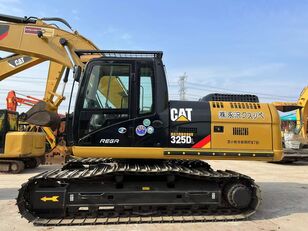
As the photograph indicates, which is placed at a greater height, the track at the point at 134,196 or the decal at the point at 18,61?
the decal at the point at 18,61

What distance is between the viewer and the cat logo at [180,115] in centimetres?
700

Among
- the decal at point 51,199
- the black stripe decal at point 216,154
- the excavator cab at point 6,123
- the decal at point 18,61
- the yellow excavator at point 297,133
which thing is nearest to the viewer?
the decal at point 51,199

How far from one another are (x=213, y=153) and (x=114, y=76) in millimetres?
2423

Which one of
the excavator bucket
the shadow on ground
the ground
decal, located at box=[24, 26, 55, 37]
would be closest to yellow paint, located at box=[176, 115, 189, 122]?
the ground

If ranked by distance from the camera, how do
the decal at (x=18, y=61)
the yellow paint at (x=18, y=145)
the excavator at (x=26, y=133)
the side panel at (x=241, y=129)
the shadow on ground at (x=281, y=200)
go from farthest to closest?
the yellow paint at (x=18, y=145) → the decal at (x=18, y=61) → the excavator at (x=26, y=133) → the shadow on ground at (x=281, y=200) → the side panel at (x=241, y=129)

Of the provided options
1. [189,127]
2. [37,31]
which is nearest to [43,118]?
[37,31]

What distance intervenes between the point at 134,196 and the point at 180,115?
69.5 inches

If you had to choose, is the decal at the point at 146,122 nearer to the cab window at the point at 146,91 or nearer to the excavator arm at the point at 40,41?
the cab window at the point at 146,91

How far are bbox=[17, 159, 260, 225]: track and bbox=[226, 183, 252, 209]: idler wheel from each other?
1.1 inches

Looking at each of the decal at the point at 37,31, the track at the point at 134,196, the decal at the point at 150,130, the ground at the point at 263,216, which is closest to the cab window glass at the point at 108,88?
the decal at the point at 150,130

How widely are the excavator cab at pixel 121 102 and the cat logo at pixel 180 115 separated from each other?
0.49ft

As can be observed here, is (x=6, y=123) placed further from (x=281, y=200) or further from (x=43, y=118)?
(x=281, y=200)

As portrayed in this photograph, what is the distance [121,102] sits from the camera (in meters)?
Result: 6.86

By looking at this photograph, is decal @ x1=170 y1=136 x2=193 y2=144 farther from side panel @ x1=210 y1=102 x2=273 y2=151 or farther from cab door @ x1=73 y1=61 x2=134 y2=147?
cab door @ x1=73 y1=61 x2=134 y2=147
